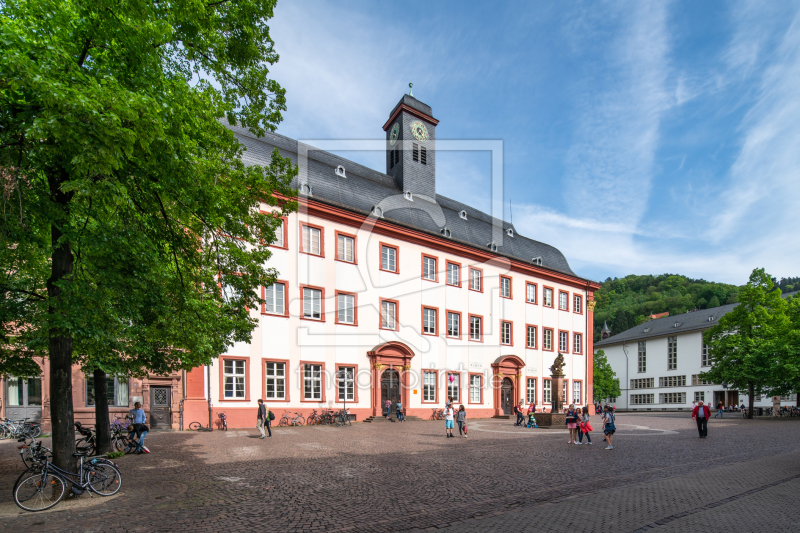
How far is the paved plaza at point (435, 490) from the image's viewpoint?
7574mm

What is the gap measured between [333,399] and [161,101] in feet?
74.1

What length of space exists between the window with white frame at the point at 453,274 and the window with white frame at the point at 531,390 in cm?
1071

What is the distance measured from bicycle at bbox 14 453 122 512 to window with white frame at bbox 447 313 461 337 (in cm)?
2689

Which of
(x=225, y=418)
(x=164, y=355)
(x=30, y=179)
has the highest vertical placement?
(x=30, y=179)

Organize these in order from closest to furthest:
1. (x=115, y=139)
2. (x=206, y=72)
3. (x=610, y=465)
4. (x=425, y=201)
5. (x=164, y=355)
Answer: (x=115, y=139)
(x=206, y=72)
(x=610, y=465)
(x=164, y=355)
(x=425, y=201)

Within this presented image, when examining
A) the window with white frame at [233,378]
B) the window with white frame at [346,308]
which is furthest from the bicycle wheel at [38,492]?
the window with white frame at [346,308]

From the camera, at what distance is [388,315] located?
31594mm

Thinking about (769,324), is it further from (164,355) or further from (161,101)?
(161,101)

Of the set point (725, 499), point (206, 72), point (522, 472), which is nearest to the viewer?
point (725, 499)

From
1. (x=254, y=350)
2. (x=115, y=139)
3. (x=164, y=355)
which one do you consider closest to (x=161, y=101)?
(x=115, y=139)

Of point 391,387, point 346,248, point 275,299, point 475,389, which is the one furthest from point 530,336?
point 275,299

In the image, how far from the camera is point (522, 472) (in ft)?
39.1

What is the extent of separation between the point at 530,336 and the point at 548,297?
425 centimetres

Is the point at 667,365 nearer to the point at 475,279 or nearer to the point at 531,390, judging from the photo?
the point at 531,390
